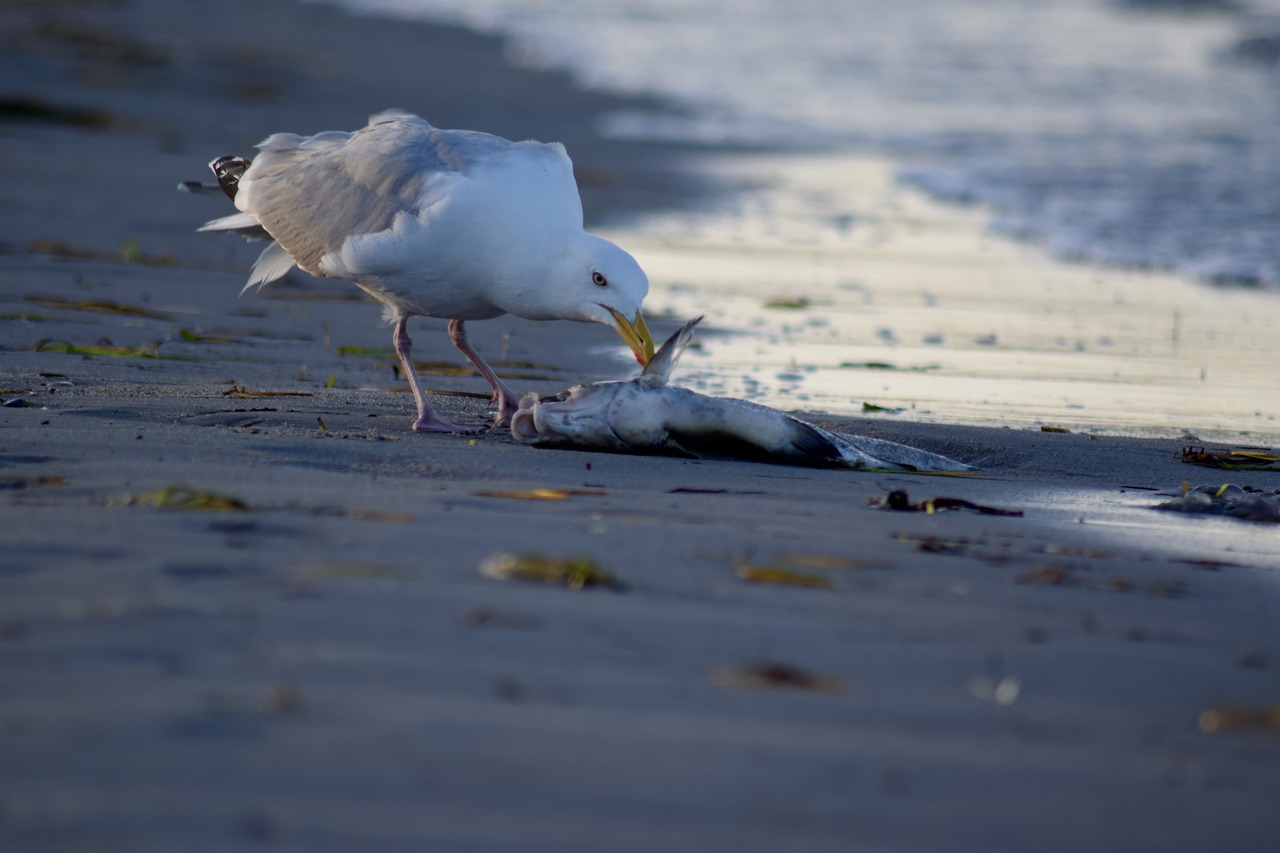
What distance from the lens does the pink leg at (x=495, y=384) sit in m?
5.19

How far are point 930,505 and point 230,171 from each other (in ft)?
11.4

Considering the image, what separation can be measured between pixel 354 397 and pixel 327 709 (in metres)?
3.12

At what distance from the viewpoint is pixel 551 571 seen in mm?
2881

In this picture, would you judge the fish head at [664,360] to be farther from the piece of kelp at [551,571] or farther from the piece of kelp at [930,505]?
the piece of kelp at [551,571]

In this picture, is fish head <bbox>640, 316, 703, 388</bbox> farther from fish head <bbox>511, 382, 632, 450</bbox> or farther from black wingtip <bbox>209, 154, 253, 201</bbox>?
black wingtip <bbox>209, 154, 253, 201</bbox>

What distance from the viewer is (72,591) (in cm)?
259

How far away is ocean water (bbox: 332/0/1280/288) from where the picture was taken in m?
10.8

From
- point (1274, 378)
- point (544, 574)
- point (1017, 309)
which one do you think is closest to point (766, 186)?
point (1017, 309)

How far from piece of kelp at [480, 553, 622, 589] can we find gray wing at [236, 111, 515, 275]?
2197mm

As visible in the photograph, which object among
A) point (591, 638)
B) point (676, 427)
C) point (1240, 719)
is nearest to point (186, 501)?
point (591, 638)

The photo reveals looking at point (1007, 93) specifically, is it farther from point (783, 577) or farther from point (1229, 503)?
point (783, 577)

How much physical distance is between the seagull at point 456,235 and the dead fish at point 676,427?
9.3 inches

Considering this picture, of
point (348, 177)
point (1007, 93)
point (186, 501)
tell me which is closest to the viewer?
point (186, 501)

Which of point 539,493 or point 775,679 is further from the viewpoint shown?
point 539,493
